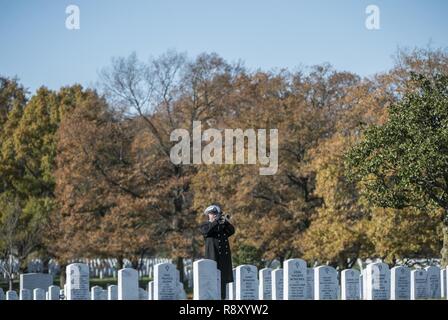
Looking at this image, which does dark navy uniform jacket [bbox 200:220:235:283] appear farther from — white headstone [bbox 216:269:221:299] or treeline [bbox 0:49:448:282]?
treeline [bbox 0:49:448:282]

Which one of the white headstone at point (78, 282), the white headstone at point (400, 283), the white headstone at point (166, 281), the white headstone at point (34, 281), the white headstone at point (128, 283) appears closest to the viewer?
the white headstone at point (166, 281)

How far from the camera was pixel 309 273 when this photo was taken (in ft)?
79.6

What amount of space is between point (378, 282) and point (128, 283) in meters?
5.50

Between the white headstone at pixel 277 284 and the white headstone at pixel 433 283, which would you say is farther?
the white headstone at pixel 433 283

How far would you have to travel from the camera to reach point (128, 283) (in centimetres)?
2011

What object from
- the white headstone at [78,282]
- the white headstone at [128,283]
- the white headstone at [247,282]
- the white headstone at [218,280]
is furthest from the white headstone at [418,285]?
the white headstone at [78,282]

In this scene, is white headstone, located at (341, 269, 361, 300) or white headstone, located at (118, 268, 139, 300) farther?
white headstone, located at (341, 269, 361, 300)

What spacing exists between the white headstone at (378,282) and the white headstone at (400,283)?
19 centimetres

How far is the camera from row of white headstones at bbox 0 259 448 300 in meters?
19.0

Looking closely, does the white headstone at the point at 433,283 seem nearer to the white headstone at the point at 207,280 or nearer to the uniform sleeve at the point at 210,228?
the uniform sleeve at the point at 210,228

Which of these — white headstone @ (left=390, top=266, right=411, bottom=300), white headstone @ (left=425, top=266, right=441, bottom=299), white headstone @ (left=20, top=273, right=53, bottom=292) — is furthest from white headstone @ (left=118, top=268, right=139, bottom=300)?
white headstone @ (left=20, top=273, right=53, bottom=292)

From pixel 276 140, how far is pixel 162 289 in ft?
81.2

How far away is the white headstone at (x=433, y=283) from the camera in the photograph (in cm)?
2362

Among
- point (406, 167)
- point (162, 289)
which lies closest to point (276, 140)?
point (406, 167)
